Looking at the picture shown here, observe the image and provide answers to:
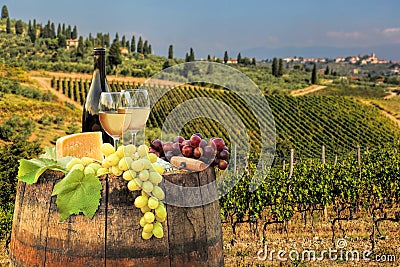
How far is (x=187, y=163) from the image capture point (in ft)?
6.41

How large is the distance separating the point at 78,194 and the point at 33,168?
0.85 ft

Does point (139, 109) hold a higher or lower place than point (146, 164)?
higher

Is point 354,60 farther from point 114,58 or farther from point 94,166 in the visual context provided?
point 94,166

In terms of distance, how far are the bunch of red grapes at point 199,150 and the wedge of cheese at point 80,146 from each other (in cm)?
30

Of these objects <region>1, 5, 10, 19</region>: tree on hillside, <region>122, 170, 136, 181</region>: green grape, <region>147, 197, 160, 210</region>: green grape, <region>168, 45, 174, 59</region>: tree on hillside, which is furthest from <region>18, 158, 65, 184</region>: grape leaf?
<region>1, 5, 10, 19</region>: tree on hillside

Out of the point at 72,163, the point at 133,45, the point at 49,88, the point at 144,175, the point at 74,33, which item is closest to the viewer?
the point at 144,175

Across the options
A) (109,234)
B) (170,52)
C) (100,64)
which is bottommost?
(109,234)

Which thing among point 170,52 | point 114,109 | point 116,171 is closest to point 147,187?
point 116,171

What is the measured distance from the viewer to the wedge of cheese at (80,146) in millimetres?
2090

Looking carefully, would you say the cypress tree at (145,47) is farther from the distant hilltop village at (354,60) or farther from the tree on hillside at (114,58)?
the distant hilltop village at (354,60)

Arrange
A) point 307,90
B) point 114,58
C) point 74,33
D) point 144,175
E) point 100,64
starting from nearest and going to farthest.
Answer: point 144,175 → point 100,64 → point 114,58 → point 307,90 → point 74,33

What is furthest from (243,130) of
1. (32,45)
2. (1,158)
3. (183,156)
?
(32,45)

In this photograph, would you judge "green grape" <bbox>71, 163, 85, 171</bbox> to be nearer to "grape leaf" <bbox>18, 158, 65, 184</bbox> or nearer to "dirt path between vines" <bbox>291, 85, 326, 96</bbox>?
"grape leaf" <bbox>18, 158, 65, 184</bbox>

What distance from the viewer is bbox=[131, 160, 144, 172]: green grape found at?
1791 millimetres
